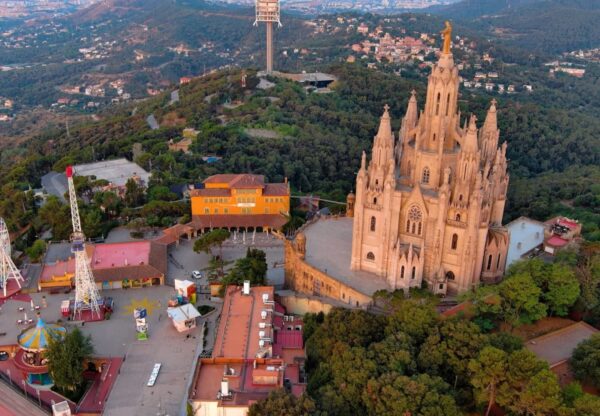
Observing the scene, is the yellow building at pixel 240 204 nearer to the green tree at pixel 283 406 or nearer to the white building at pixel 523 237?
the white building at pixel 523 237

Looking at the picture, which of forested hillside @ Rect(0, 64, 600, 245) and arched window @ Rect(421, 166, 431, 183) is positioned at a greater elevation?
arched window @ Rect(421, 166, 431, 183)

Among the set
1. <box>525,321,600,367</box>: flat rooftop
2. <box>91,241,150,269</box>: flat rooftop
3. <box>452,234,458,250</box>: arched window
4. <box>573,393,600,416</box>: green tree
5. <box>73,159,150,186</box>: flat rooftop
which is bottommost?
<box>73,159,150,186</box>: flat rooftop

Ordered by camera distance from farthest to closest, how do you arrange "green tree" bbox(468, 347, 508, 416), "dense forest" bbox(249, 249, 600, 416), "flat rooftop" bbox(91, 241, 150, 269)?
"flat rooftop" bbox(91, 241, 150, 269) < "green tree" bbox(468, 347, 508, 416) < "dense forest" bbox(249, 249, 600, 416)

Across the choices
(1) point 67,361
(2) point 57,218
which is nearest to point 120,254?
(2) point 57,218

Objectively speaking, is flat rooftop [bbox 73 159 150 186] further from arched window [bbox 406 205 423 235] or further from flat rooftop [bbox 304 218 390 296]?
arched window [bbox 406 205 423 235]

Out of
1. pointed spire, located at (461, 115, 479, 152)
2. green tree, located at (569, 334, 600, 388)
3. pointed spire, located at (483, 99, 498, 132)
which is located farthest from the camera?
pointed spire, located at (483, 99, 498, 132)

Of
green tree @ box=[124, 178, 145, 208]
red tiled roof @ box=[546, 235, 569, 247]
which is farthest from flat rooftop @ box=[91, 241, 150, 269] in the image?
red tiled roof @ box=[546, 235, 569, 247]

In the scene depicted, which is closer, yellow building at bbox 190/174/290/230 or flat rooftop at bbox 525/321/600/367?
flat rooftop at bbox 525/321/600/367

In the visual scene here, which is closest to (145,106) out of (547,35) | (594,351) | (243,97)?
(243,97)

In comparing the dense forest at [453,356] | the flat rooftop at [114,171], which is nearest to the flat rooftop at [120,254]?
the dense forest at [453,356]
